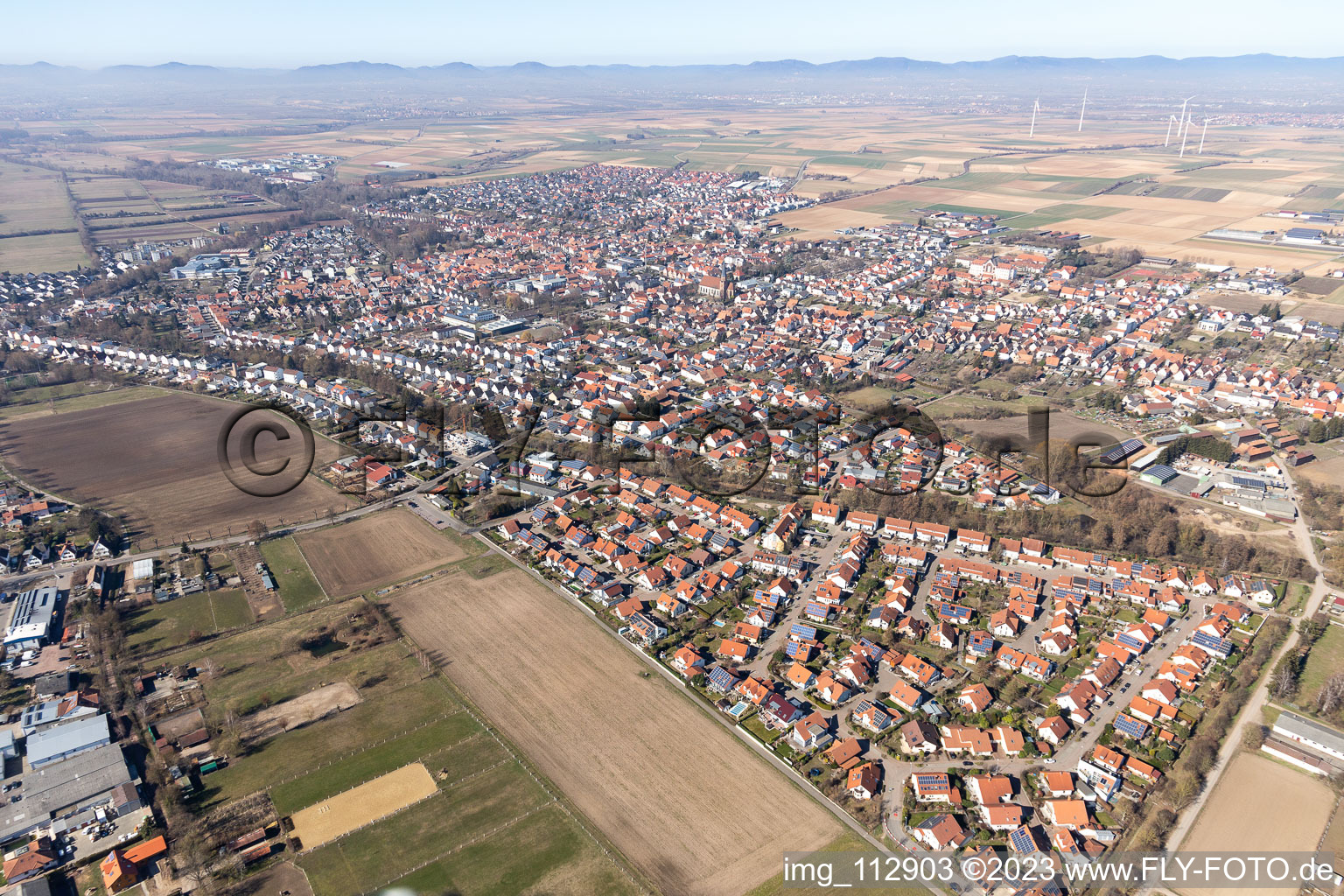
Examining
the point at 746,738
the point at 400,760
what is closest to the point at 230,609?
the point at 400,760

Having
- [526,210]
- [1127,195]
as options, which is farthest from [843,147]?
[526,210]

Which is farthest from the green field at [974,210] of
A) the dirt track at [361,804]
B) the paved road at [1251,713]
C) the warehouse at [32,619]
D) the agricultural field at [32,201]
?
the agricultural field at [32,201]

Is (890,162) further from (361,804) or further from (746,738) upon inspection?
(361,804)

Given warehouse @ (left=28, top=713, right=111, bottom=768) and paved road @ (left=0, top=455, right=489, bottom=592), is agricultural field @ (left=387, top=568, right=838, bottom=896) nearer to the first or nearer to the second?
paved road @ (left=0, top=455, right=489, bottom=592)

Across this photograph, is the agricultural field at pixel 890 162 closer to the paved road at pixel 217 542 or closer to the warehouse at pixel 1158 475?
the warehouse at pixel 1158 475

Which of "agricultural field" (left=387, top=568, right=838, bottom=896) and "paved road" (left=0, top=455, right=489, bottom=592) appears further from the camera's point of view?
"paved road" (left=0, top=455, right=489, bottom=592)

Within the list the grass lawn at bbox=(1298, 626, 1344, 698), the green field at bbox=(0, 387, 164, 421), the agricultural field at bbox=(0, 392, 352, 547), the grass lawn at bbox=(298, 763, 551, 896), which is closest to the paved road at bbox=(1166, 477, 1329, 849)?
the grass lawn at bbox=(1298, 626, 1344, 698)
